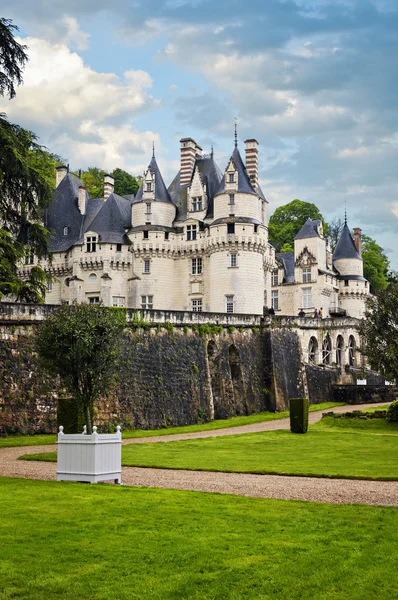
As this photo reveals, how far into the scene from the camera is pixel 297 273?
60562mm

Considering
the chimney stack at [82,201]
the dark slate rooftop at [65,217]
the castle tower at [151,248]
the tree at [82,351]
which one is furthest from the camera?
the chimney stack at [82,201]

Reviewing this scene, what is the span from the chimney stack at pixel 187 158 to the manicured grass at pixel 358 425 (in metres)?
24.8

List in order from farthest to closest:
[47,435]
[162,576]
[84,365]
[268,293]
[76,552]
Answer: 1. [268,293]
2. [47,435]
3. [84,365]
4. [76,552]
5. [162,576]

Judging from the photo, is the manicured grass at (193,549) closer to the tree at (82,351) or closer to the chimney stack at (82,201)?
the tree at (82,351)

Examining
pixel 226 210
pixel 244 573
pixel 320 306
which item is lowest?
pixel 244 573

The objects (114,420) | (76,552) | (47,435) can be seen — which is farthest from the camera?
(114,420)

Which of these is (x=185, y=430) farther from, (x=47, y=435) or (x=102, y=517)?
(x=102, y=517)

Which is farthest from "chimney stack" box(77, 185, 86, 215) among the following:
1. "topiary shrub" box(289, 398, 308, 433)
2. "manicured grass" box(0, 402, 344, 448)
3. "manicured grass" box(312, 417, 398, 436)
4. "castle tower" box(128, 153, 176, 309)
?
"topiary shrub" box(289, 398, 308, 433)

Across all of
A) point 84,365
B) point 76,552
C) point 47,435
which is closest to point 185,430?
point 47,435

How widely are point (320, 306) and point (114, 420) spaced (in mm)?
31915

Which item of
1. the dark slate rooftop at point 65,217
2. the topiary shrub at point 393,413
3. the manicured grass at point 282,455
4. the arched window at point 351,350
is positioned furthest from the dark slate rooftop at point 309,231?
the manicured grass at point 282,455

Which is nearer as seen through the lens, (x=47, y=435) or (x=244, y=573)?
(x=244, y=573)

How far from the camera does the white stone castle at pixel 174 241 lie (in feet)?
159

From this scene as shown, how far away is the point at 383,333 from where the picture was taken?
3431 centimetres
